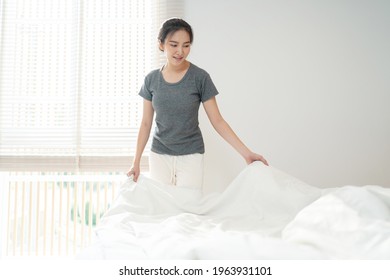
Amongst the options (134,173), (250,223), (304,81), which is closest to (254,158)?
(250,223)

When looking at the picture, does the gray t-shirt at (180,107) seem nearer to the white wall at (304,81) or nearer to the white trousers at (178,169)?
the white trousers at (178,169)

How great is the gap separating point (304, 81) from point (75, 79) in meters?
1.73

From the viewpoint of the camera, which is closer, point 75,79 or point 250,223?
point 250,223

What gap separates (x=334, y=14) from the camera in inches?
112

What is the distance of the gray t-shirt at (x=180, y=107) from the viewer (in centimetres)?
197

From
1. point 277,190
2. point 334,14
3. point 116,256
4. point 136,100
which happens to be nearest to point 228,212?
point 277,190

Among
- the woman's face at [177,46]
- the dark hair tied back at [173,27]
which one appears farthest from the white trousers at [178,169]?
the dark hair tied back at [173,27]

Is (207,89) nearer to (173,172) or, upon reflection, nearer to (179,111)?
(179,111)

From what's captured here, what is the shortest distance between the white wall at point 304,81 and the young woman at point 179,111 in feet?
2.67

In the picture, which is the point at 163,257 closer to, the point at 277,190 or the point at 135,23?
the point at 277,190

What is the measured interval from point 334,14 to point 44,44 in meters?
2.23

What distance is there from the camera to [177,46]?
6.34ft

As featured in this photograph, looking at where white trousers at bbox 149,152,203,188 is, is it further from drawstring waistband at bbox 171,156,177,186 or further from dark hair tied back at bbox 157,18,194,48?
dark hair tied back at bbox 157,18,194,48

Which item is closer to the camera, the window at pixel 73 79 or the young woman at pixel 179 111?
the young woman at pixel 179 111
